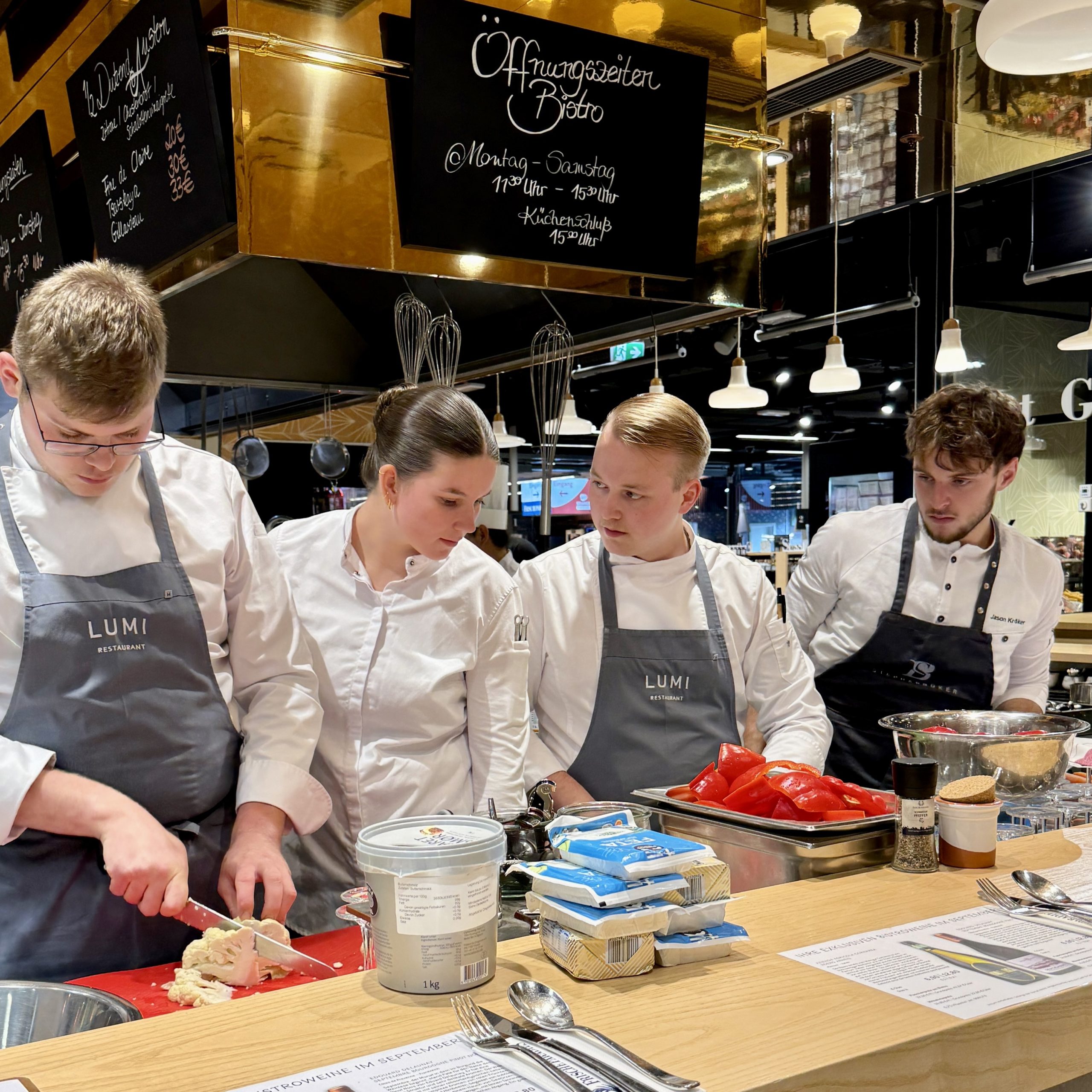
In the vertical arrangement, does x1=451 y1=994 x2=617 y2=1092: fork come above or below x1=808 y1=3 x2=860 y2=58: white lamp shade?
below

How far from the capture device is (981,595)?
115 inches

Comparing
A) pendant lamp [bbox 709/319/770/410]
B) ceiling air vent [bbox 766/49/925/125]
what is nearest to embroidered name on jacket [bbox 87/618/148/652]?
ceiling air vent [bbox 766/49/925/125]

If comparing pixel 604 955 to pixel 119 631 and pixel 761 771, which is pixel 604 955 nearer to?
pixel 761 771

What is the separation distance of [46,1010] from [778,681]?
1692 millimetres

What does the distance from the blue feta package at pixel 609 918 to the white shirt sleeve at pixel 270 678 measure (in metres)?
0.70

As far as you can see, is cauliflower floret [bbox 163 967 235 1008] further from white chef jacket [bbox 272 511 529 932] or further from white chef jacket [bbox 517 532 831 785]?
white chef jacket [bbox 517 532 831 785]

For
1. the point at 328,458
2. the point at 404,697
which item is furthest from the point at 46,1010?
the point at 328,458

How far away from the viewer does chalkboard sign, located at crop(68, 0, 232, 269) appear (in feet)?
7.67

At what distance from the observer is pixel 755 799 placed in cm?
169

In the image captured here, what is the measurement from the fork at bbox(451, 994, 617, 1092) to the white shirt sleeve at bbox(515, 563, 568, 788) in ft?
3.92

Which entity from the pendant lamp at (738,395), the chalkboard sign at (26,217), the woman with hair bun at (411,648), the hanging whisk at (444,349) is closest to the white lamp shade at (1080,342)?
the pendant lamp at (738,395)

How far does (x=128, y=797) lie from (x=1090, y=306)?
35.4 feet

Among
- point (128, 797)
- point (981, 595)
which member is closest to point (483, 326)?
point (981, 595)

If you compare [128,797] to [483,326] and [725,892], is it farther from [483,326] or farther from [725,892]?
[483,326]
